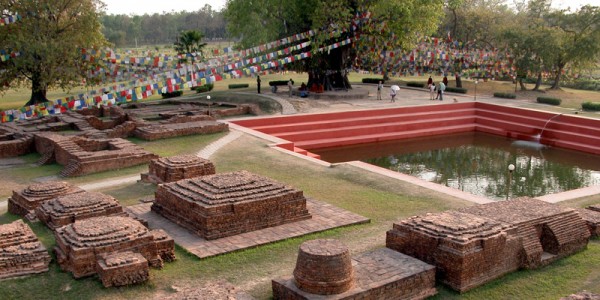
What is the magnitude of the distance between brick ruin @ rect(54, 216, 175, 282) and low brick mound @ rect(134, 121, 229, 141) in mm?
8654

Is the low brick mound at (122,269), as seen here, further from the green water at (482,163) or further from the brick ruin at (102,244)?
the green water at (482,163)

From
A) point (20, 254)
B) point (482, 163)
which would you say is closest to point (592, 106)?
point (482, 163)

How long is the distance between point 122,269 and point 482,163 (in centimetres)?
1261

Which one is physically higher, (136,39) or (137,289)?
(136,39)

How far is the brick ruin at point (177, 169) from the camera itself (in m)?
11.4

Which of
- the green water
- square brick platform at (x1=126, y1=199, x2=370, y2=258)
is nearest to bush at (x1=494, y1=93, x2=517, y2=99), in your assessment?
the green water

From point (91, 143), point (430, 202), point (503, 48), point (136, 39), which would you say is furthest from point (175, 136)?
point (136, 39)

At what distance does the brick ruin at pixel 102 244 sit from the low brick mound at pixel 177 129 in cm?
865

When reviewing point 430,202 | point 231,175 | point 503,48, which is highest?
point 503,48

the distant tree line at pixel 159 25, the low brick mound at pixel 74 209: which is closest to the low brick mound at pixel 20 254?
the low brick mound at pixel 74 209

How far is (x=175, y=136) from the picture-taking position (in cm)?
1677

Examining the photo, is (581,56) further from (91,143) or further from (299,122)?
(91,143)

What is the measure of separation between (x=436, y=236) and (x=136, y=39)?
6465cm

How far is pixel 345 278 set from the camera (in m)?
6.54
